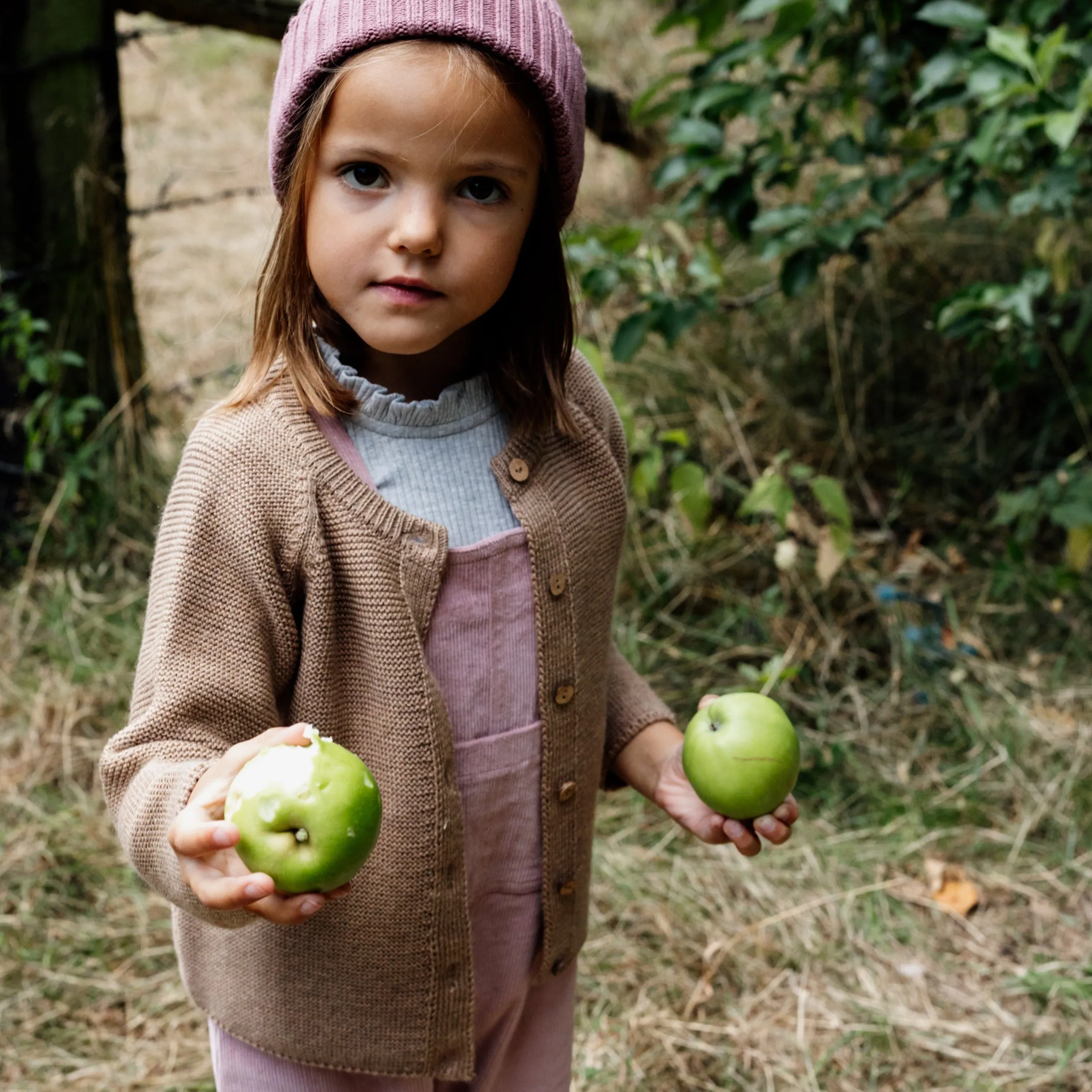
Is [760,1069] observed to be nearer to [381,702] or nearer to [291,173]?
[381,702]

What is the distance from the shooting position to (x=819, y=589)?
2939mm

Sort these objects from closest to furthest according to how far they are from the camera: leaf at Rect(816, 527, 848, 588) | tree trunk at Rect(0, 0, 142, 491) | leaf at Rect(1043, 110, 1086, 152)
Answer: leaf at Rect(1043, 110, 1086, 152) < leaf at Rect(816, 527, 848, 588) < tree trunk at Rect(0, 0, 142, 491)

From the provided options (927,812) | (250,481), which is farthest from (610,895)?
(250,481)

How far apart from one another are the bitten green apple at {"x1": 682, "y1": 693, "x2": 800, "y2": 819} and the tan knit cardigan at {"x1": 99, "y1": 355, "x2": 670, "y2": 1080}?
0.12 metres

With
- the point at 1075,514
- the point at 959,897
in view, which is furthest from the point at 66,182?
the point at 959,897

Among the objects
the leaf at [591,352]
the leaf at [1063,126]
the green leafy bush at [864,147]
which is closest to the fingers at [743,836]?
the leaf at [591,352]

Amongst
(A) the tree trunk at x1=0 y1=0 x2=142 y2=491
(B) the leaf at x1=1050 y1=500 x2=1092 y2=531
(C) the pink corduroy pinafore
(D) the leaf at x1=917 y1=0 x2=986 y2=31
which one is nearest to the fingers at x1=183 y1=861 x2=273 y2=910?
(C) the pink corduroy pinafore

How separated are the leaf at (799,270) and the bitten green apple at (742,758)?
55.2 inches

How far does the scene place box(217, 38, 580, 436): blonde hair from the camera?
109 cm

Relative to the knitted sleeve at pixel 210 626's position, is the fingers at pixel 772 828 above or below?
below

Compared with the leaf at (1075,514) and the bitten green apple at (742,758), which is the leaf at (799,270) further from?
the bitten green apple at (742,758)

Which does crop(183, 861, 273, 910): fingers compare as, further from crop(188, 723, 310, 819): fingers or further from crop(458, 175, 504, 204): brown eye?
crop(458, 175, 504, 204): brown eye

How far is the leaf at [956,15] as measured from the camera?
2.11 m

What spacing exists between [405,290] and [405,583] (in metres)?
0.27
